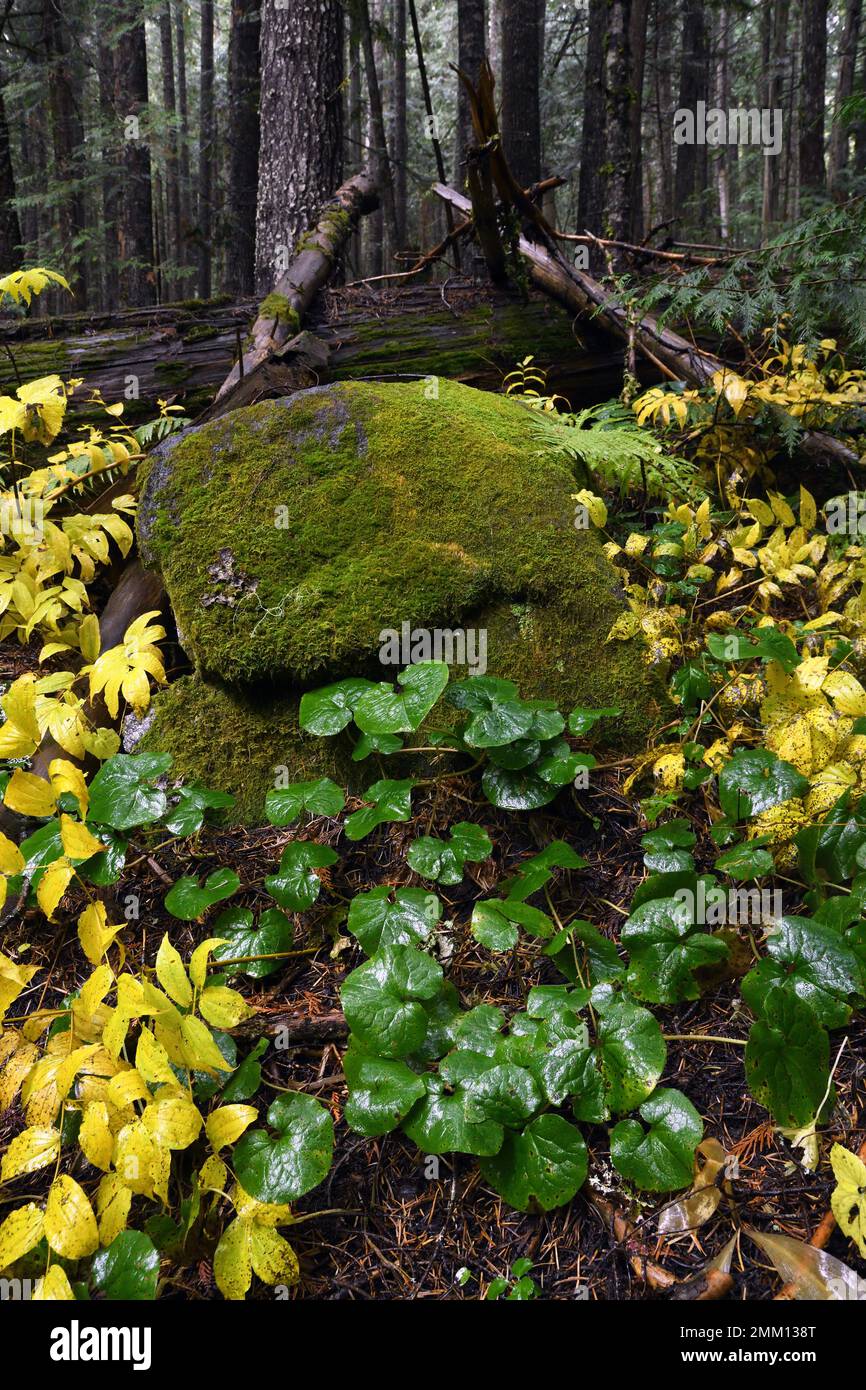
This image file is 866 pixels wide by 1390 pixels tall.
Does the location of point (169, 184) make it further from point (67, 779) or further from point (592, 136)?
point (67, 779)

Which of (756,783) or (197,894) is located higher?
(756,783)

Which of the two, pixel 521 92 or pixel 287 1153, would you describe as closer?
pixel 287 1153

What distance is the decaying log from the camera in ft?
15.3

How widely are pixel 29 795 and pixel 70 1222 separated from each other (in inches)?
41.6

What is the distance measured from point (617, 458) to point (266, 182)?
4806mm

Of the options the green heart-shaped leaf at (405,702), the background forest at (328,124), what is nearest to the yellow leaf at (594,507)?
the green heart-shaped leaf at (405,702)

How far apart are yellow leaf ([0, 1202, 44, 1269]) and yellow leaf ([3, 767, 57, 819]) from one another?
96 centimetres

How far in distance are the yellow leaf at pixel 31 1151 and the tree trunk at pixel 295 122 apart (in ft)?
20.3

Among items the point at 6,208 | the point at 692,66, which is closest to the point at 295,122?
the point at 6,208

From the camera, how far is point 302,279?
547 centimetres

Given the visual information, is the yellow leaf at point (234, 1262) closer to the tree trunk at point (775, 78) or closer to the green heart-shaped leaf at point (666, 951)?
the green heart-shaped leaf at point (666, 951)

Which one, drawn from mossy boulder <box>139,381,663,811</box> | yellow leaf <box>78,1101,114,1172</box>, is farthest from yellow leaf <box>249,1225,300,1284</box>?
mossy boulder <box>139,381,663,811</box>

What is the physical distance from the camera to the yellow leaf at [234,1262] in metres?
1.61

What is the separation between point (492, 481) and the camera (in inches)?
128
